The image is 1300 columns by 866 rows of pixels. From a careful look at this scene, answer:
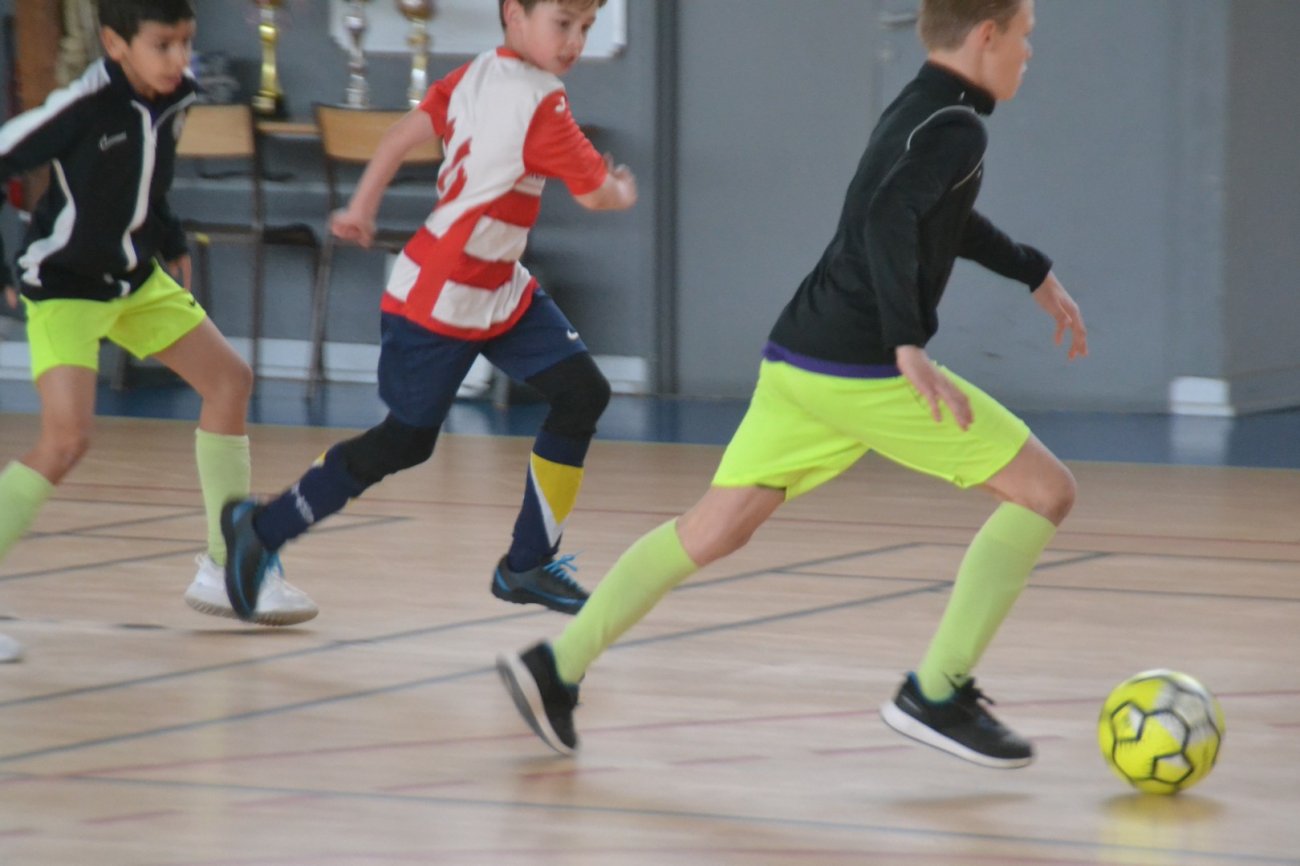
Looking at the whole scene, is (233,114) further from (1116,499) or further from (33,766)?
(33,766)

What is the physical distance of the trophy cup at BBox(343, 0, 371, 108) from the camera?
317 inches

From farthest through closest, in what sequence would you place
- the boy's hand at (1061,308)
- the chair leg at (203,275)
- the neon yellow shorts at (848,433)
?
the chair leg at (203,275) < the boy's hand at (1061,308) < the neon yellow shorts at (848,433)

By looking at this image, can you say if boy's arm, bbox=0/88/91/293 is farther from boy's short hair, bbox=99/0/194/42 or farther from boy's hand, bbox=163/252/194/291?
boy's hand, bbox=163/252/194/291

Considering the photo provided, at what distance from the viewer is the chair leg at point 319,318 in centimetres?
794

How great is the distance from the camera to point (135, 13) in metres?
3.39

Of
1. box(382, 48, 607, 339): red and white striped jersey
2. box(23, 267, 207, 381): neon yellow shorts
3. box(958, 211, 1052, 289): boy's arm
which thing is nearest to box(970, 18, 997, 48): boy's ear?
box(958, 211, 1052, 289): boy's arm

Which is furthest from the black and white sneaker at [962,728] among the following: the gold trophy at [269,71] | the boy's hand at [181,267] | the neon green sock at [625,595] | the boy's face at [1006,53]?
the gold trophy at [269,71]

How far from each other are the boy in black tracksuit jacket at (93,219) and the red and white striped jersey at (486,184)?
1.53 ft

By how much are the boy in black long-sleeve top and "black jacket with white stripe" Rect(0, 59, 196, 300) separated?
4.06 feet

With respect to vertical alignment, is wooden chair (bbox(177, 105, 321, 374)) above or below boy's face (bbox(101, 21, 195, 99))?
below

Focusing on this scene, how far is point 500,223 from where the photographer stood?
352cm

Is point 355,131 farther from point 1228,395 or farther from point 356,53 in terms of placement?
point 1228,395

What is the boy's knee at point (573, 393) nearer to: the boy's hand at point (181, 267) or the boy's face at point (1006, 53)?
the boy's hand at point (181, 267)

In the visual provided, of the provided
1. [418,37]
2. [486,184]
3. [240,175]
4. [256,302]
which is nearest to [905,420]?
[486,184]
